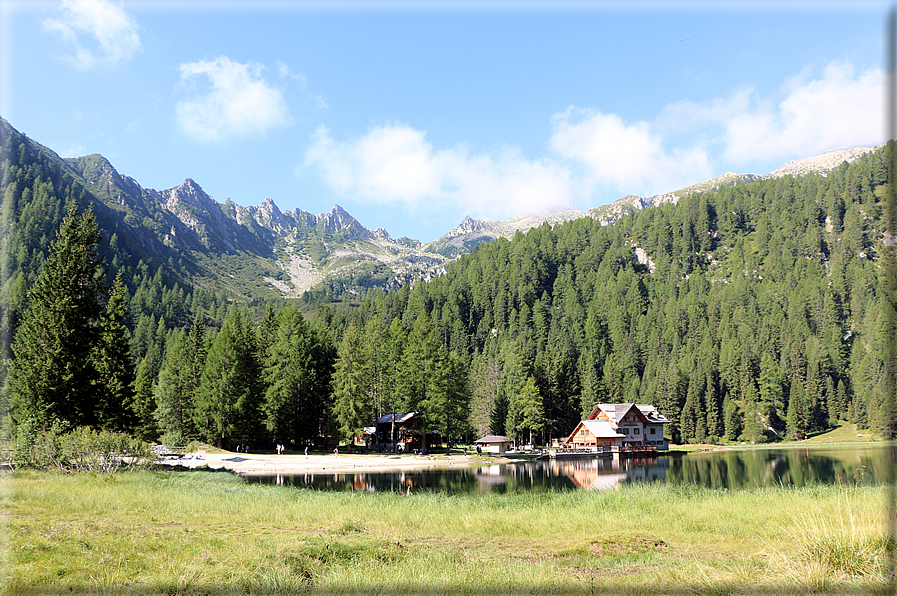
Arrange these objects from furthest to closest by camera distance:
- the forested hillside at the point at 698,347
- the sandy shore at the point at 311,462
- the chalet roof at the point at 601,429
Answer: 1. the forested hillside at the point at 698,347
2. the chalet roof at the point at 601,429
3. the sandy shore at the point at 311,462

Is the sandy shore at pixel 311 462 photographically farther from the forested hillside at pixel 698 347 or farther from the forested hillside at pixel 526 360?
the forested hillside at pixel 698 347

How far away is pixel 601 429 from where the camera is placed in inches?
3676

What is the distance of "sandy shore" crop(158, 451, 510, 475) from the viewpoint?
45.7 meters

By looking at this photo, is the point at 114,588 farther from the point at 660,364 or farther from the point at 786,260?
the point at 786,260

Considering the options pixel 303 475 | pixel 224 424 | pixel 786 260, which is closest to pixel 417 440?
pixel 224 424

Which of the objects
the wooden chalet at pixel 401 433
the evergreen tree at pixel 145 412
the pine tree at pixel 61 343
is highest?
the pine tree at pixel 61 343

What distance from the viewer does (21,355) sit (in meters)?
34.1

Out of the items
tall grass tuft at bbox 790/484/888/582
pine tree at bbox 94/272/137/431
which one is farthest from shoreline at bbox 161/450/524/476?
tall grass tuft at bbox 790/484/888/582

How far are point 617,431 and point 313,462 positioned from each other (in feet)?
204

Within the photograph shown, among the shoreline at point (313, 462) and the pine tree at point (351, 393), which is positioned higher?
the pine tree at point (351, 393)

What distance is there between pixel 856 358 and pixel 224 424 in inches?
6274

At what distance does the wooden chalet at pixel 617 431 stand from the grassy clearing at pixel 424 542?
70192 millimetres

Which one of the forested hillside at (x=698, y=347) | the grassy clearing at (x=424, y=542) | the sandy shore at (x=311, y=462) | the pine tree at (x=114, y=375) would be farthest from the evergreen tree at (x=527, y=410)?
the grassy clearing at (x=424, y=542)

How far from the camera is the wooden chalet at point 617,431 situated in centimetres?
9288
